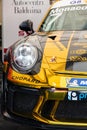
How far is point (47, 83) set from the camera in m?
3.85

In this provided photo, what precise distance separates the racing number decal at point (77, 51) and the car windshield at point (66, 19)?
82 centimetres

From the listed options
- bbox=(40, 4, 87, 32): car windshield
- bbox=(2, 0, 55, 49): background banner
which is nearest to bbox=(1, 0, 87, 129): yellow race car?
bbox=(40, 4, 87, 32): car windshield

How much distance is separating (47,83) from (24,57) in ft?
1.35

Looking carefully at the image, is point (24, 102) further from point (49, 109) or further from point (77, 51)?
point (77, 51)

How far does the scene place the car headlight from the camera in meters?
4.03

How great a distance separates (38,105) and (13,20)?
4921 mm

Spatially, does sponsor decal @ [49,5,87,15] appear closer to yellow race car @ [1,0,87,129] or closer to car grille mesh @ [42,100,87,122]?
yellow race car @ [1,0,87,129]

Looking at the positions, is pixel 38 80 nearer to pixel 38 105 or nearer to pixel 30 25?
pixel 38 105

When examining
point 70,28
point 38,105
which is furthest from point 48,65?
point 70,28

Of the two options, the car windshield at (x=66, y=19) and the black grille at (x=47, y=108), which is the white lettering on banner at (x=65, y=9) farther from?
the black grille at (x=47, y=108)

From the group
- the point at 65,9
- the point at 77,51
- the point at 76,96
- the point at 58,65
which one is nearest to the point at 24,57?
the point at 58,65

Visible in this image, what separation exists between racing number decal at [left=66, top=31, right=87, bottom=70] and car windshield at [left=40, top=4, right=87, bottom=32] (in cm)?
82

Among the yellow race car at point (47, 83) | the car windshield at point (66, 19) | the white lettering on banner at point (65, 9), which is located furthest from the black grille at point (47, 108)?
the white lettering on banner at point (65, 9)

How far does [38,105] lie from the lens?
385 centimetres
